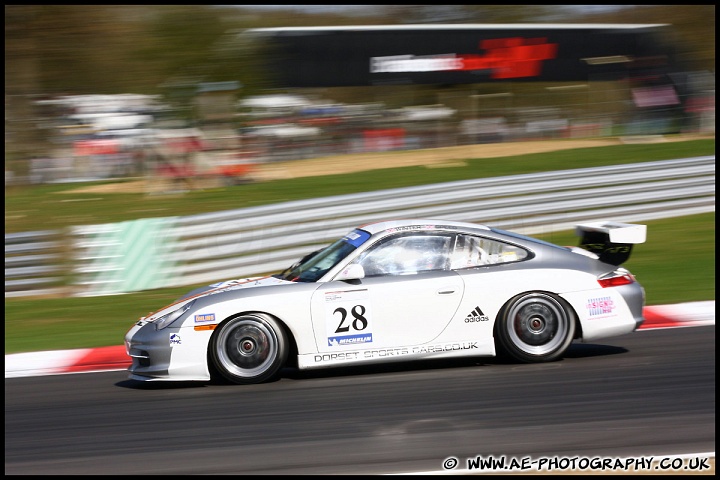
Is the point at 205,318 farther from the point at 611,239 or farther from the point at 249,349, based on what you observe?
the point at 611,239

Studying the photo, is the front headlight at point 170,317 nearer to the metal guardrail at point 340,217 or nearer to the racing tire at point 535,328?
the racing tire at point 535,328

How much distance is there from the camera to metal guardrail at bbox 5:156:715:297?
37.1 feet

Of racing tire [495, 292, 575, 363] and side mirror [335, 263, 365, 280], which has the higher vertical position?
side mirror [335, 263, 365, 280]

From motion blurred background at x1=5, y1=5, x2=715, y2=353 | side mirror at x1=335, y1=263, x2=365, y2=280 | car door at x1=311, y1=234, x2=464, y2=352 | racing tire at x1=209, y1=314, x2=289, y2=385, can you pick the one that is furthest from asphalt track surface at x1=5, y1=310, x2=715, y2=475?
motion blurred background at x1=5, y1=5, x2=715, y2=353

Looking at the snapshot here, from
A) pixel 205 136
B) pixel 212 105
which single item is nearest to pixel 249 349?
pixel 205 136

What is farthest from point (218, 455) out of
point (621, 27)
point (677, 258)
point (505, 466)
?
point (621, 27)

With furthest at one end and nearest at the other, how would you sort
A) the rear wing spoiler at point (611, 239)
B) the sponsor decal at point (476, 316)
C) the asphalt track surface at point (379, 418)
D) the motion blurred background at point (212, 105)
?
the motion blurred background at point (212, 105) → the rear wing spoiler at point (611, 239) → the sponsor decal at point (476, 316) → the asphalt track surface at point (379, 418)

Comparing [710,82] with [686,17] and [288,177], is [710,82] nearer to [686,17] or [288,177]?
[686,17]

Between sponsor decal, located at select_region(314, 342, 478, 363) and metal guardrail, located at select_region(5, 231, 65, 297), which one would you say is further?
metal guardrail, located at select_region(5, 231, 65, 297)

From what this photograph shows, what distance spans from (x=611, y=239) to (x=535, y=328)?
102cm

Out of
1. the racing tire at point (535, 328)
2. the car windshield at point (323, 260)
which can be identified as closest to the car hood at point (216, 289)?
the car windshield at point (323, 260)

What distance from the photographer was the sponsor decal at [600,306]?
6707 millimetres

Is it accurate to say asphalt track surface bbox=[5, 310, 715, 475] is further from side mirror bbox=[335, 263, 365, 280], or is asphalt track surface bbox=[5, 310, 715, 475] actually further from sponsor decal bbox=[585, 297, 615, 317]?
side mirror bbox=[335, 263, 365, 280]

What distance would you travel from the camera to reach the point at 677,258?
1222 cm
